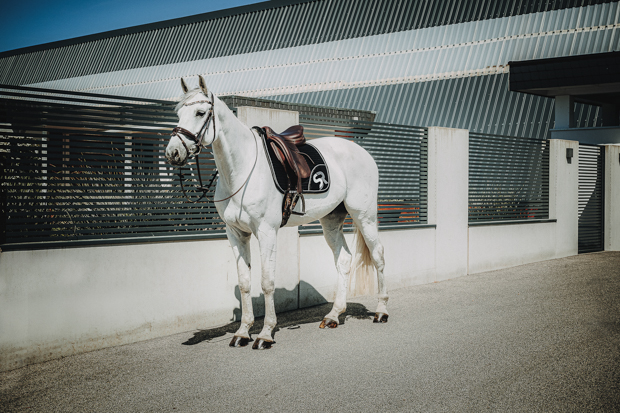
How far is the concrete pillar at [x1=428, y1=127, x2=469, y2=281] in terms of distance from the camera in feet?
33.0

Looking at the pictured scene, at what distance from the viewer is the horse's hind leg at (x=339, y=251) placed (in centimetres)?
676

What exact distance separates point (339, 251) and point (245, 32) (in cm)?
2424

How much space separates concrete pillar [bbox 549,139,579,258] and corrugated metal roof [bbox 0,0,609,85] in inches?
384

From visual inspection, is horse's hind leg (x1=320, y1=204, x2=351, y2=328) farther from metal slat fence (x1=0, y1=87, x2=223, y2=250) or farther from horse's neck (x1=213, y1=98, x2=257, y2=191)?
horse's neck (x1=213, y1=98, x2=257, y2=191)

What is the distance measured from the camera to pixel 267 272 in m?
5.63

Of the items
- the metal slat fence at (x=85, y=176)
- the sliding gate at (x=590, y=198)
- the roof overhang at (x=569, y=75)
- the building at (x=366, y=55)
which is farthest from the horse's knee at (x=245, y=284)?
the building at (x=366, y=55)

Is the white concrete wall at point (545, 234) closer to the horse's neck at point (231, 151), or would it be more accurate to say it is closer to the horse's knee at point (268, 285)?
the horse's knee at point (268, 285)

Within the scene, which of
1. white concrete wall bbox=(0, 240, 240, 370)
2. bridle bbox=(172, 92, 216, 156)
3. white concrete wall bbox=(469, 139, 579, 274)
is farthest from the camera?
white concrete wall bbox=(469, 139, 579, 274)

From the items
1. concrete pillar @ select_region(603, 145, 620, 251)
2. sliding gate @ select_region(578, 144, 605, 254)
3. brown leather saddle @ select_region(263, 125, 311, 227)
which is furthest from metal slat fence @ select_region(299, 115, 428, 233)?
concrete pillar @ select_region(603, 145, 620, 251)

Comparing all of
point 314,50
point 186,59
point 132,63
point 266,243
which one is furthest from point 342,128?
point 132,63

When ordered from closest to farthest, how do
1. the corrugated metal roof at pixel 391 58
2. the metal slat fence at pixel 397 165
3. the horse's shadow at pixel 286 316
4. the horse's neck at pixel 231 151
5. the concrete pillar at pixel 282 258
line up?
the horse's neck at pixel 231 151, the horse's shadow at pixel 286 316, the concrete pillar at pixel 282 258, the metal slat fence at pixel 397 165, the corrugated metal roof at pixel 391 58

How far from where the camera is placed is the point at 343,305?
6754 millimetres

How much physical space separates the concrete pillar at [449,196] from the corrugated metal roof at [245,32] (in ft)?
44.1

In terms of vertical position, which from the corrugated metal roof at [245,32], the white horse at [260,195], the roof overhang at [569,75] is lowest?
the white horse at [260,195]
